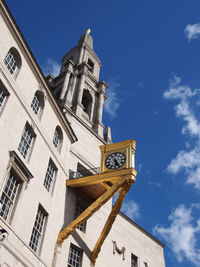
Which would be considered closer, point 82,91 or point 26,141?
point 26,141

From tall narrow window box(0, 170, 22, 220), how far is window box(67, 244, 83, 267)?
20.0 feet

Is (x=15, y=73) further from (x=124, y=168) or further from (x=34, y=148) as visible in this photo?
(x=124, y=168)

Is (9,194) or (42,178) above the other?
(42,178)

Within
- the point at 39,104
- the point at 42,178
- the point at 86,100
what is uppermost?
the point at 86,100

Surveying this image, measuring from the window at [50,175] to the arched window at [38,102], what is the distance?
325cm

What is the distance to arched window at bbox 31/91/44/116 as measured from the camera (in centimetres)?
2225

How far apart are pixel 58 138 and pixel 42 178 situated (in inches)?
205

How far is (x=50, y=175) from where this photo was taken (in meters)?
22.1

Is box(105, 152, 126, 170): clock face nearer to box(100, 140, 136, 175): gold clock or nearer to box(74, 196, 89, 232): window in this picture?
box(100, 140, 136, 175): gold clock

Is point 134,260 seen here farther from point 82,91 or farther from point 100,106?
point 82,91

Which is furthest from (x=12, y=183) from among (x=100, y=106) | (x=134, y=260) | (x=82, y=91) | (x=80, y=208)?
(x=100, y=106)

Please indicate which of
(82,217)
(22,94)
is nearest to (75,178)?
(82,217)

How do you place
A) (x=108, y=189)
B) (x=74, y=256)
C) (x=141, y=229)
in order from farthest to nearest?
(x=141, y=229) < (x=108, y=189) < (x=74, y=256)

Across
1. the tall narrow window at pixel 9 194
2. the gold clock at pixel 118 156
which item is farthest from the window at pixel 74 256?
the tall narrow window at pixel 9 194
